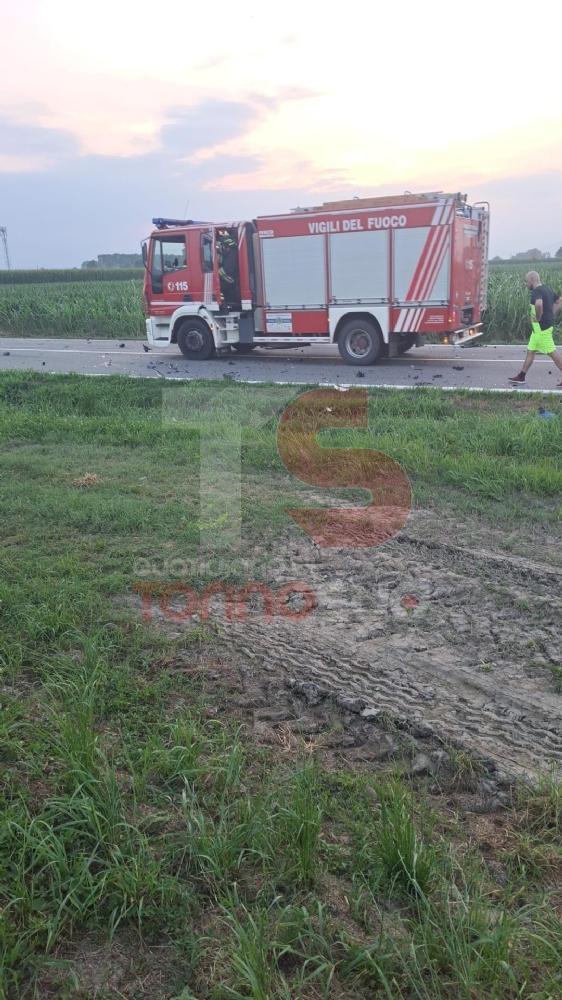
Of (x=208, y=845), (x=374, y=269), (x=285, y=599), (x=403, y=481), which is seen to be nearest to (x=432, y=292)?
(x=374, y=269)

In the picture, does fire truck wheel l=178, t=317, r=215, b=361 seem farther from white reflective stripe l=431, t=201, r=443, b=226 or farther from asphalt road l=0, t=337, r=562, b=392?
white reflective stripe l=431, t=201, r=443, b=226

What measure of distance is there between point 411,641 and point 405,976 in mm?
2079

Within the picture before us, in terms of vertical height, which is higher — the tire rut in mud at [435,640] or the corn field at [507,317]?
the corn field at [507,317]

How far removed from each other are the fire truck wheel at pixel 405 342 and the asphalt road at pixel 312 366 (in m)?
0.22

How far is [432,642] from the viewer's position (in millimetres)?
4133

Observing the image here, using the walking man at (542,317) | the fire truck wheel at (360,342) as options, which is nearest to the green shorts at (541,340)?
the walking man at (542,317)

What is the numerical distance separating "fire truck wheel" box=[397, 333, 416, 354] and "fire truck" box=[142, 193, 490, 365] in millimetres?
29

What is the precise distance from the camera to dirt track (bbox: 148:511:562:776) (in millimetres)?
3412

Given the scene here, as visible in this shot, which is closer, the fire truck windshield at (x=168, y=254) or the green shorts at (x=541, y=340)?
the green shorts at (x=541, y=340)

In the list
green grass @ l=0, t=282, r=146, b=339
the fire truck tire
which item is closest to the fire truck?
the fire truck tire

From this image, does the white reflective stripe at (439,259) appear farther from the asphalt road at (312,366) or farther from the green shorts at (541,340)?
the green shorts at (541,340)

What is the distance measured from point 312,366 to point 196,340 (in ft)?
9.30

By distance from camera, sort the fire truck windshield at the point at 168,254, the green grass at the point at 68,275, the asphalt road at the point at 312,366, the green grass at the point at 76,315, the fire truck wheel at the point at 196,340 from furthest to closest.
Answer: the green grass at the point at 68,275 → the green grass at the point at 76,315 → the fire truck wheel at the point at 196,340 → the fire truck windshield at the point at 168,254 → the asphalt road at the point at 312,366

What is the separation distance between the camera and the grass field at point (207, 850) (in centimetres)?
223
